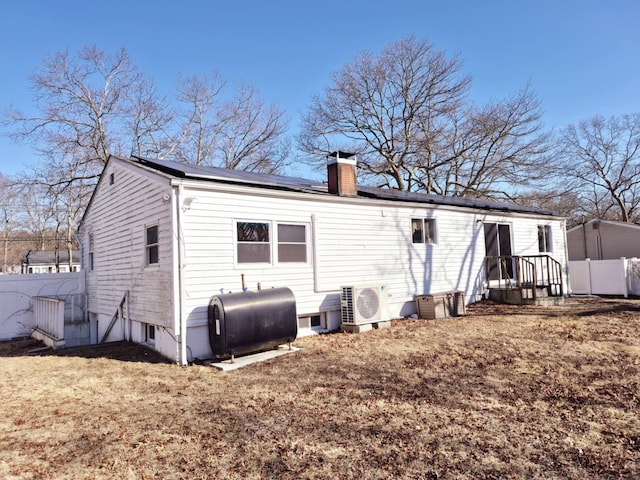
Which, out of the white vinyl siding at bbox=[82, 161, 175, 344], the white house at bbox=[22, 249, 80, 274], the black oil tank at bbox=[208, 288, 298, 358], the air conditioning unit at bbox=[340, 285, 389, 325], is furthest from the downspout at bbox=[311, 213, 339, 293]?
the white house at bbox=[22, 249, 80, 274]

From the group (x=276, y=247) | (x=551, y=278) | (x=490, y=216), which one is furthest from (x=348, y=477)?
(x=551, y=278)

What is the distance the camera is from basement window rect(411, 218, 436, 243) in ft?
38.3

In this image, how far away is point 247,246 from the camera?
27.3 ft

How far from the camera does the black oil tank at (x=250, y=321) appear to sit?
689 centimetres

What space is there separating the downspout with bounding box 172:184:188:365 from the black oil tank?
1.49 ft

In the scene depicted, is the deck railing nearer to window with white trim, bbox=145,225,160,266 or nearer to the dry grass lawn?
the dry grass lawn

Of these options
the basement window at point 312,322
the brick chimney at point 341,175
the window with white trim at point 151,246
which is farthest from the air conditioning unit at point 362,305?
the window with white trim at point 151,246

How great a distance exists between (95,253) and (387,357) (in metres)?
8.92

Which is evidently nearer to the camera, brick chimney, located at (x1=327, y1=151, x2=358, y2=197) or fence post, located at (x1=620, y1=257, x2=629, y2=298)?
brick chimney, located at (x1=327, y1=151, x2=358, y2=197)

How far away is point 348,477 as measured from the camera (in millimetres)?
3125

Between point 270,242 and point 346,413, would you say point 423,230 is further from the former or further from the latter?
point 346,413

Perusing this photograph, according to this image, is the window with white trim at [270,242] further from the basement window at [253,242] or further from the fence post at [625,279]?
the fence post at [625,279]

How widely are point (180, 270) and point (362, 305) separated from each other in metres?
3.96

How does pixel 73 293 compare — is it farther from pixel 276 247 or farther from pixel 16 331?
pixel 276 247
